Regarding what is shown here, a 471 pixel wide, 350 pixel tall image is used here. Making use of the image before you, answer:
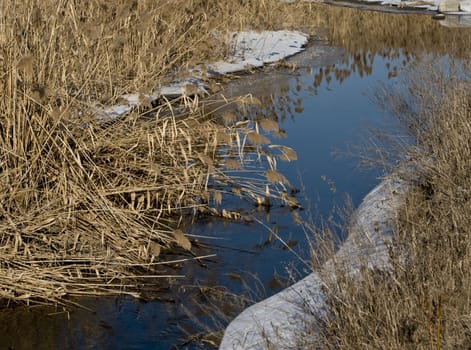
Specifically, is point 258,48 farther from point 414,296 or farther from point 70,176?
point 414,296

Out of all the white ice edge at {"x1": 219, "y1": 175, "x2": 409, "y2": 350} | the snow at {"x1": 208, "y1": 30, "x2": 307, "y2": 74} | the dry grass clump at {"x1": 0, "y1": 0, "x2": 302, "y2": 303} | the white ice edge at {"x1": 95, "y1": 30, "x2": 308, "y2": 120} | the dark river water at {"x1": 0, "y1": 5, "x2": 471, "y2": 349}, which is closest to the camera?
the white ice edge at {"x1": 219, "y1": 175, "x2": 409, "y2": 350}

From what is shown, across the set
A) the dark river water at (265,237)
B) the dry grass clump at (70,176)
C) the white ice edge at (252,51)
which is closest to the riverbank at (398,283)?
the dark river water at (265,237)

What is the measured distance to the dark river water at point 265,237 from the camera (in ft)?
15.0

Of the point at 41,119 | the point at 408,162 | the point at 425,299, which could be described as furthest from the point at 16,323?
the point at 408,162

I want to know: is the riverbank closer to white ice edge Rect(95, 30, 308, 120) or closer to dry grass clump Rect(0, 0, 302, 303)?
dry grass clump Rect(0, 0, 302, 303)

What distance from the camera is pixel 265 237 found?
5.91m

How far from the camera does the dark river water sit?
180 inches

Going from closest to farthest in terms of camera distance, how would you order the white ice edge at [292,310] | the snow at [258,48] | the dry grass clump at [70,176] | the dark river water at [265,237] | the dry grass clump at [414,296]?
1. the dry grass clump at [414,296]
2. the white ice edge at [292,310]
3. the dark river water at [265,237]
4. the dry grass clump at [70,176]
5. the snow at [258,48]

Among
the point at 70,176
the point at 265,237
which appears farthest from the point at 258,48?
the point at 70,176

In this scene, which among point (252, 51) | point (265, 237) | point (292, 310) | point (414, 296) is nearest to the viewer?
point (414, 296)

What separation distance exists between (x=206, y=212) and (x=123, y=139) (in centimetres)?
96

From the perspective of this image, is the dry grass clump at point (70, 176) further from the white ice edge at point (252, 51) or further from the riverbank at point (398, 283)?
the white ice edge at point (252, 51)

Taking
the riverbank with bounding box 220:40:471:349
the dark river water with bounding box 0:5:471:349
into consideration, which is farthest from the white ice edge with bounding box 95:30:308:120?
the riverbank with bounding box 220:40:471:349

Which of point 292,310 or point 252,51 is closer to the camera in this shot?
point 292,310
